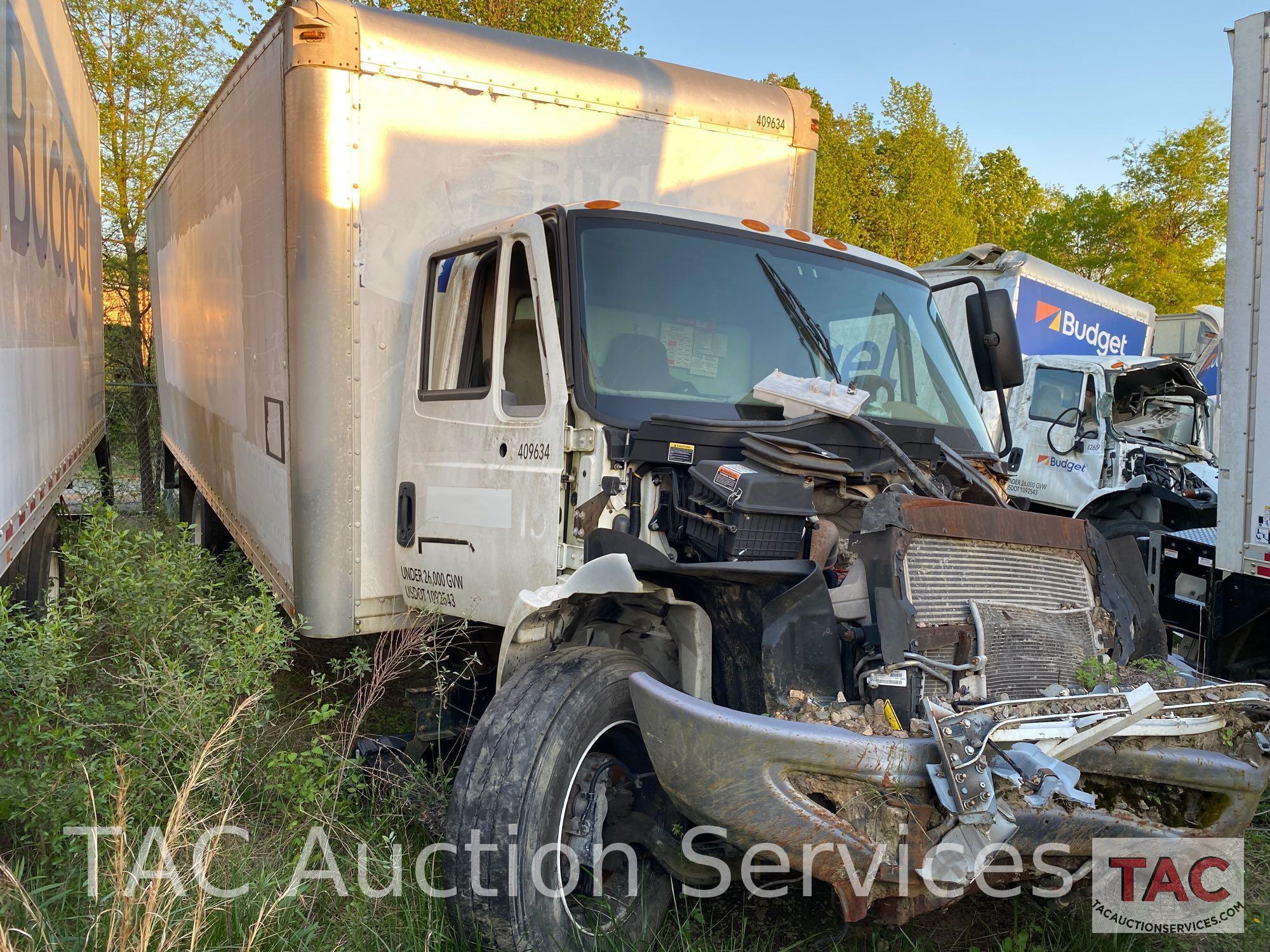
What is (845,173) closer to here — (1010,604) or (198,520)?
(198,520)

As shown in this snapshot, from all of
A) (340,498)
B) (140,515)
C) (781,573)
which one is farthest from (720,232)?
(140,515)

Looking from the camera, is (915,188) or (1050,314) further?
(915,188)

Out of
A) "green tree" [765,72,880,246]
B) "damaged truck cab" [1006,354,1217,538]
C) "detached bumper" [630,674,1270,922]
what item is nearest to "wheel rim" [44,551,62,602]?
"detached bumper" [630,674,1270,922]

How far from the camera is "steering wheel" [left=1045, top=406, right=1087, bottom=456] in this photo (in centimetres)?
1062

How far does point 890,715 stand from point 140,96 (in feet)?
50.1

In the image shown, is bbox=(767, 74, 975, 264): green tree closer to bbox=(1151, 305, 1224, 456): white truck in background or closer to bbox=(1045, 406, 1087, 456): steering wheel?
bbox=(1151, 305, 1224, 456): white truck in background

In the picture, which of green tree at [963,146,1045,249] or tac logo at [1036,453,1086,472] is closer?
tac logo at [1036,453,1086,472]

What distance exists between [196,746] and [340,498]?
1.42m

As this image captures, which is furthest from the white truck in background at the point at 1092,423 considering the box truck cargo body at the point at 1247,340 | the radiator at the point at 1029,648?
the radiator at the point at 1029,648

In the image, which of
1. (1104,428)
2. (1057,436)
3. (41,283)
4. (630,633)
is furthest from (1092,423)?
(41,283)

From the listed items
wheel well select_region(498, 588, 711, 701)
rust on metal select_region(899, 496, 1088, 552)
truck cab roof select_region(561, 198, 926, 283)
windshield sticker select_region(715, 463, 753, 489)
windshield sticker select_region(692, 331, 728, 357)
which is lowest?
wheel well select_region(498, 588, 711, 701)

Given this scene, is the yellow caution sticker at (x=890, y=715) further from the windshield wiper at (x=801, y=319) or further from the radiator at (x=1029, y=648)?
the windshield wiper at (x=801, y=319)

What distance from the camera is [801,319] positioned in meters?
4.12

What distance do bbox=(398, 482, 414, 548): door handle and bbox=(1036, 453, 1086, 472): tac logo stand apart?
814 cm
